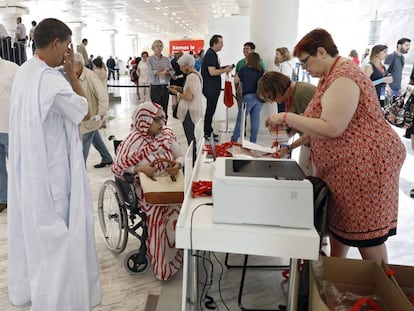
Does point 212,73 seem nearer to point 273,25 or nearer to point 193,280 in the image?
point 273,25

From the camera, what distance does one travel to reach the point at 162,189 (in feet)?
6.04

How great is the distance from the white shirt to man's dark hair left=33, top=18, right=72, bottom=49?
52.2 inches

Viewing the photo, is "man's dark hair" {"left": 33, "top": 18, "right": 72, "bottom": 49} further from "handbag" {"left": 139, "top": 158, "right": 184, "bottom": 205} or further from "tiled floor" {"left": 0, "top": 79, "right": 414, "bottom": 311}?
"tiled floor" {"left": 0, "top": 79, "right": 414, "bottom": 311}

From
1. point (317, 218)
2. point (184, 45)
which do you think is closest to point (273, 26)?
point (317, 218)

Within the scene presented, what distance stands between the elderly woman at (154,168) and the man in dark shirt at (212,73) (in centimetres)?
289

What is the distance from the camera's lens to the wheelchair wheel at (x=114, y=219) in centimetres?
217

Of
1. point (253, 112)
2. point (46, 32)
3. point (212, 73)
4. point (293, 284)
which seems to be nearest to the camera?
point (293, 284)

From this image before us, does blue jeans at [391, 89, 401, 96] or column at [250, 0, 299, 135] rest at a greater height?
column at [250, 0, 299, 135]

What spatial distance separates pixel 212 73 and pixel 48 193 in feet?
11.9

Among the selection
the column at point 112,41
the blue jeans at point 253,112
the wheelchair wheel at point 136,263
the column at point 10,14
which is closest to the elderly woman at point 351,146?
the wheelchair wheel at point 136,263

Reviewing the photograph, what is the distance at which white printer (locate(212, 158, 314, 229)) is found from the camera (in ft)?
4.07

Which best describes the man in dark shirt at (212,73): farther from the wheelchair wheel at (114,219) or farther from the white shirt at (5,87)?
the white shirt at (5,87)

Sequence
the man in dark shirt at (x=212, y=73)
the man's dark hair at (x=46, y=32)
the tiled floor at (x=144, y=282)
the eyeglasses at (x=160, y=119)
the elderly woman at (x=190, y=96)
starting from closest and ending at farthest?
the man's dark hair at (x=46, y=32) → the tiled floor at (x=144, y=282) → the eyeglasses at (x=160, y=119) → the elderly woman at (x=190, y=96) → the man in dark shirt at (x=212, y=73)

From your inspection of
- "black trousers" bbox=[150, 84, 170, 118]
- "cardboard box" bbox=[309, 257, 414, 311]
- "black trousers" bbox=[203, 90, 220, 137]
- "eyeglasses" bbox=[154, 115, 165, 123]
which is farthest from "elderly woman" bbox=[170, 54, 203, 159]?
"cardboard box" bbox=[309, 257, 414, 311]
